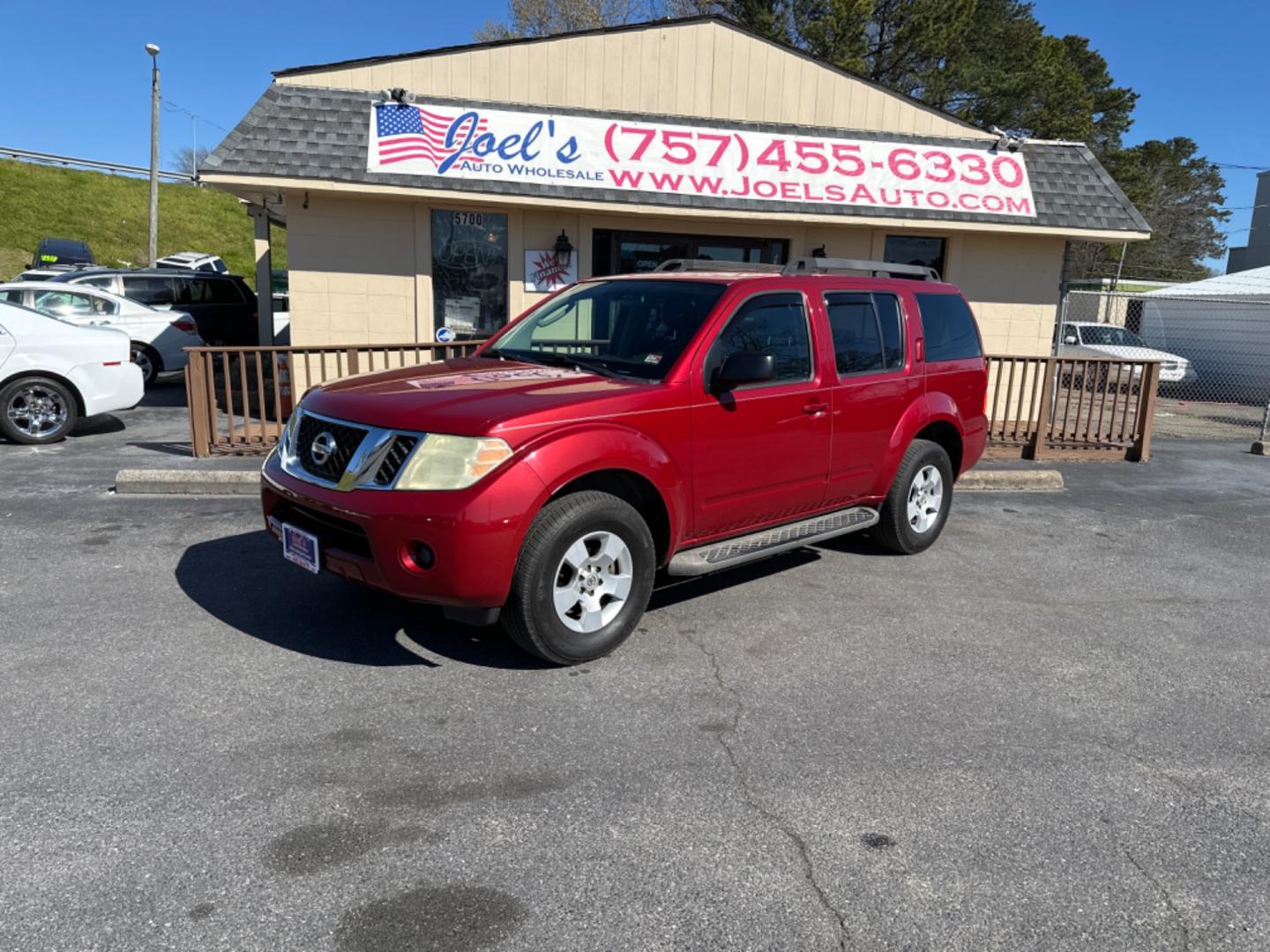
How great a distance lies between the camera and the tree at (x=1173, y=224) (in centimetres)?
4578

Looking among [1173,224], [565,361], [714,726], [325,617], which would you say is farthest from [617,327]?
[1173,224]

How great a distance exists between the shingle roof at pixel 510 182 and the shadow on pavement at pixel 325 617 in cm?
561

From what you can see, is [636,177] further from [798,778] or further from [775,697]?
[798,778]

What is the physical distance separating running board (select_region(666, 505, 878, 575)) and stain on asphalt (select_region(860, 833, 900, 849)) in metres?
1.82

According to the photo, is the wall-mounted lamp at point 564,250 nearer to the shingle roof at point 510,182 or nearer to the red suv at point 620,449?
the shingle roof at point 510,182

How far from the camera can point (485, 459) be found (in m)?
3.83

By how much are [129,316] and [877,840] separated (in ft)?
46.9

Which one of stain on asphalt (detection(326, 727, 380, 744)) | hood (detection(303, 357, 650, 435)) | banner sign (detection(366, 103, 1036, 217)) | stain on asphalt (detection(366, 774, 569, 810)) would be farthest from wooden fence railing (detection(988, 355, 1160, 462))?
stain on asphalt (detection(326, 727, 380, 744))

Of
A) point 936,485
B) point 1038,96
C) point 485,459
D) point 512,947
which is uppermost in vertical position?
point 1038,96

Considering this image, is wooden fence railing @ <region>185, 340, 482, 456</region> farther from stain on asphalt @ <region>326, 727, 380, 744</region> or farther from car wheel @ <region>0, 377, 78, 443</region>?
stain on asphalt @ <region>326, 727, 380, 744</region>

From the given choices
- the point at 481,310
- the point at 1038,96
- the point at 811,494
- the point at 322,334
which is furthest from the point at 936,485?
the point at 1038,96

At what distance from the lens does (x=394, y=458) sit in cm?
394

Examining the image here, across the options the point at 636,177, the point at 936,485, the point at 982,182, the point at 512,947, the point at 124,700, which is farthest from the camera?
the point at 982,182

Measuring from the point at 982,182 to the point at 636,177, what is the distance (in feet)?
15.0
